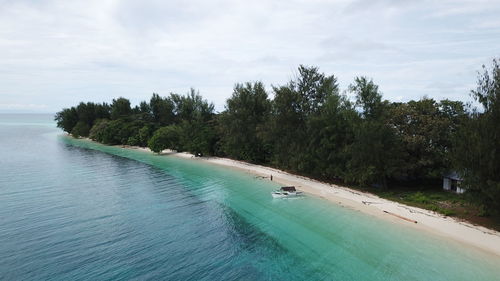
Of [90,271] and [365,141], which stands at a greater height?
[365,141]

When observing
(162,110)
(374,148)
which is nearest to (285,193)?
(374,148)

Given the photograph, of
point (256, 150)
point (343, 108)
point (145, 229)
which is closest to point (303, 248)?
point (145, 229)

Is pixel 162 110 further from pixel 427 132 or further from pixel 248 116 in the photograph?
pixel 427 132

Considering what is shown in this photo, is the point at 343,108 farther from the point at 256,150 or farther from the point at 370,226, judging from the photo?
the point at 256,150

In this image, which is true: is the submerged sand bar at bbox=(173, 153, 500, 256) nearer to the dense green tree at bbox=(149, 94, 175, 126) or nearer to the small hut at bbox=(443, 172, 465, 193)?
the small hut at bbox=(443, 172, 465, 193)

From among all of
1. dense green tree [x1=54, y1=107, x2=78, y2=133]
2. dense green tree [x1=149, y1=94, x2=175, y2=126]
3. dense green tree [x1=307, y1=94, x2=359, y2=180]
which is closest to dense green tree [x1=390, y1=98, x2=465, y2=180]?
dense green tree [x1=307, y1=94, x2=359, y2=180]

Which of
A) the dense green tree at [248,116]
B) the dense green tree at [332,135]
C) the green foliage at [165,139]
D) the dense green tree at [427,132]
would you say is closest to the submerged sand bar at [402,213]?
the dense green tree at [332,135]
